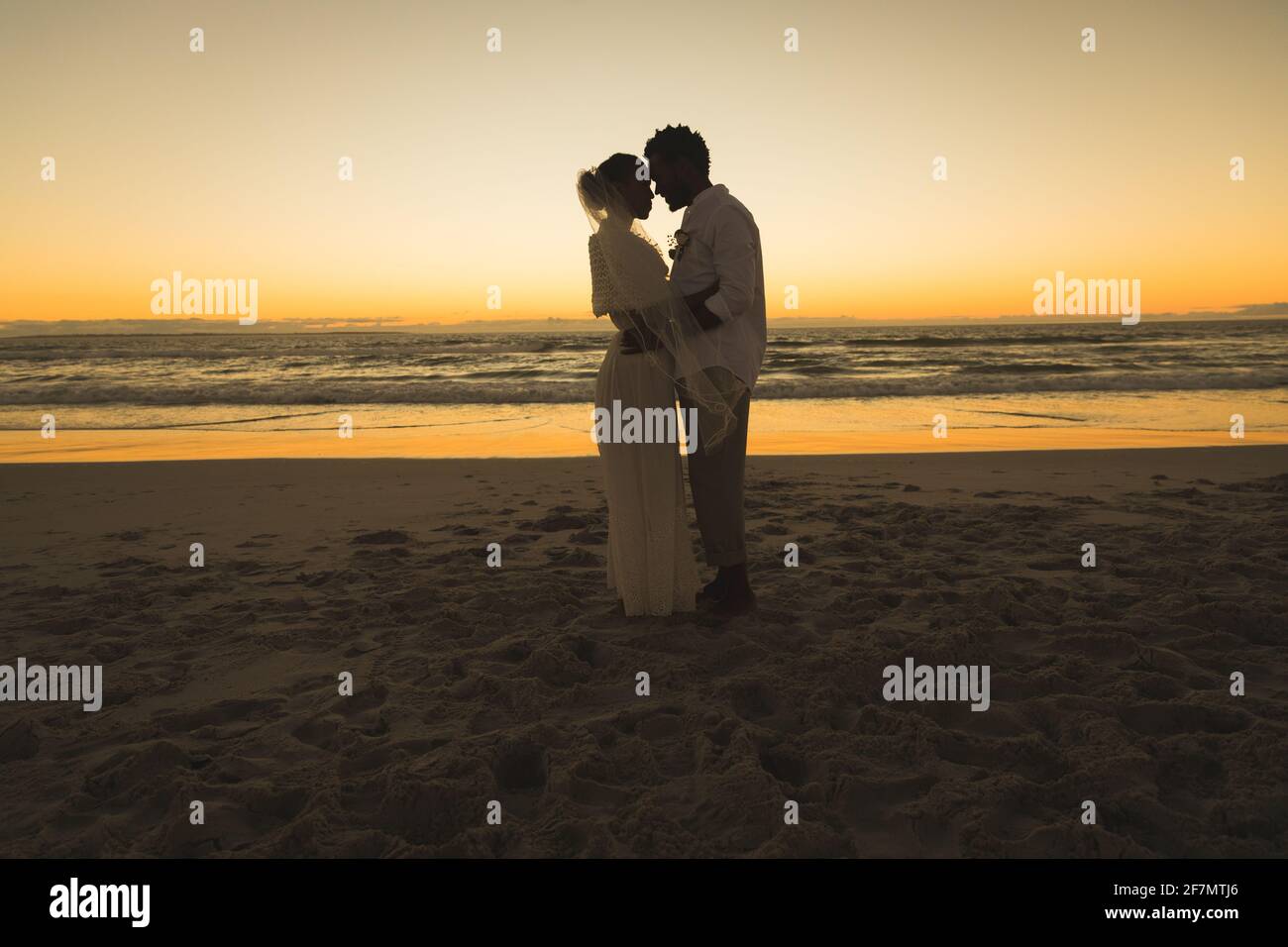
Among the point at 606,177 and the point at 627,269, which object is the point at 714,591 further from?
the point at 606,177

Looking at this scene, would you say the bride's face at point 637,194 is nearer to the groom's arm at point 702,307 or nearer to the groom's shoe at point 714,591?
the groom's arm at point 702,307

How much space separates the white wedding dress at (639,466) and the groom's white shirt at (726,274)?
0.17 metres

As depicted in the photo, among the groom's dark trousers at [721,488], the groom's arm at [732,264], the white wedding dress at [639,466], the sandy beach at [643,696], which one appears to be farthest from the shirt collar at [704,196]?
the sandy beach at [643,696]

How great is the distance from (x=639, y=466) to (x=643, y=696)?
1.06 m

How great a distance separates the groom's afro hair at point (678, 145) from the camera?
11.9 feet

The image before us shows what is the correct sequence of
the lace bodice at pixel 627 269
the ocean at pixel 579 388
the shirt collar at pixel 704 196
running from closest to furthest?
the lace bodice at pixel 627 269 < the shirt collar at pixel 704 196 < the ocean at pixel 579 388

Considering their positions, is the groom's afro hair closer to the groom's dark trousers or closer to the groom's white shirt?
the groom's white shirt

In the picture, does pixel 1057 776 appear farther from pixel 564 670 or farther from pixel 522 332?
pixel 522 332

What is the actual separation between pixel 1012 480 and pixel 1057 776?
18.8ft

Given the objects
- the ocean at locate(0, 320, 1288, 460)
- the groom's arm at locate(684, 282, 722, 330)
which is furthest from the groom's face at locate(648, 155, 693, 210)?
the ocean at locate(0, 320, 1288, 460)

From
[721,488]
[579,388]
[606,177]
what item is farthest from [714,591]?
[579,388]

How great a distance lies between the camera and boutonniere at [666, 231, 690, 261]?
3695 mm

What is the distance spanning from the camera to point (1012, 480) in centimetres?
780
